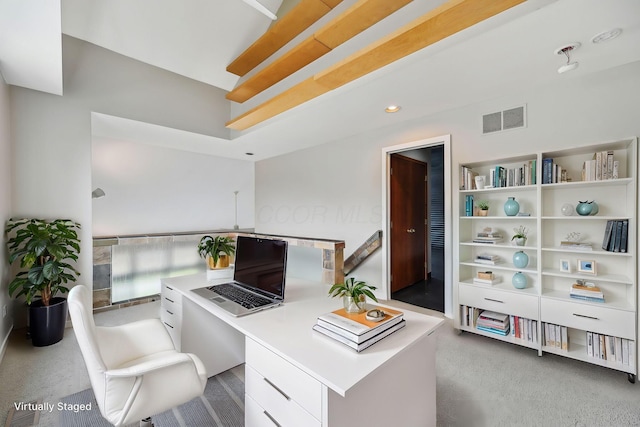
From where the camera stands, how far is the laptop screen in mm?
1685

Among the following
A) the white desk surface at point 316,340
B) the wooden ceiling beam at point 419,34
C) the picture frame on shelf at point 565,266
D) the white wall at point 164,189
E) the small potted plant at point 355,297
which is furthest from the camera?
the white wall at point 164,189

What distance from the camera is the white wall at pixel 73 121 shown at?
9.36 ft

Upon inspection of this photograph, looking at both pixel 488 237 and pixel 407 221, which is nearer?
pixel 488 237

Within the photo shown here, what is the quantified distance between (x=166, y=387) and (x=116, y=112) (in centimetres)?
334

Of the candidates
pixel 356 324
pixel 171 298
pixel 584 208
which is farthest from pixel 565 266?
pixel 171 298

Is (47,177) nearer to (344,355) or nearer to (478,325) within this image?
(344,355)

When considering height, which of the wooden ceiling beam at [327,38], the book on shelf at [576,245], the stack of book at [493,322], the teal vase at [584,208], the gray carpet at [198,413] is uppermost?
the wooden ceiling beam at [327,38]

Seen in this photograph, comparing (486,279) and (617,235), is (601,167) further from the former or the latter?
(486,279)

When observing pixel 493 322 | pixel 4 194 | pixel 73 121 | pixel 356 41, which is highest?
pixel 356 41

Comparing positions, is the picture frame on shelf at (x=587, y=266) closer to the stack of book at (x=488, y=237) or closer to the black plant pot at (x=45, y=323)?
the stack of book at (x=488, y=237)

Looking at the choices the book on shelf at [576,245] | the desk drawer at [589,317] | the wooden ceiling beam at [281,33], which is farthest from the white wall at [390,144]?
the wooden ceiling beam at [281,33]

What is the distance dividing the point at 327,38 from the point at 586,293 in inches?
118

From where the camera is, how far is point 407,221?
4.32m

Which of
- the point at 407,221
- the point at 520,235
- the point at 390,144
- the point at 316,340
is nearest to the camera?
the point at 316,340
